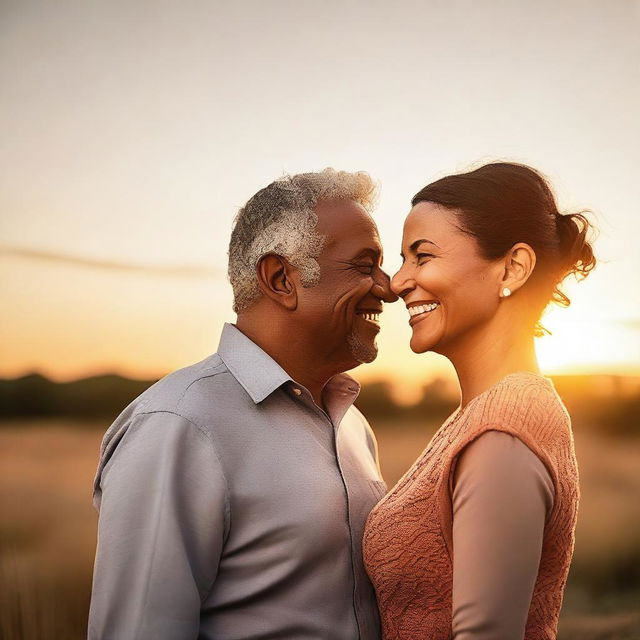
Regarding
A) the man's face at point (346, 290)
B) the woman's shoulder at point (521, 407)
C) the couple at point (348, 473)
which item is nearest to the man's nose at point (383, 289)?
the man's face at point (346, 290)

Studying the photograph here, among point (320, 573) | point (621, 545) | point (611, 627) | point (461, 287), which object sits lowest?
point (611, 627)

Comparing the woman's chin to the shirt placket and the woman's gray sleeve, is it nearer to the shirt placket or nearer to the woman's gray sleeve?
the shirt placket

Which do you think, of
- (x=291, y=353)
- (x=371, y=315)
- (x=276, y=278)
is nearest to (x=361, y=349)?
(x=371, y=315)

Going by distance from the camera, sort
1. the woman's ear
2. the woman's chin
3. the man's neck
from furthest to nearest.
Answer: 1. the man's neck
2. the woman's chin
3. the woman's ear

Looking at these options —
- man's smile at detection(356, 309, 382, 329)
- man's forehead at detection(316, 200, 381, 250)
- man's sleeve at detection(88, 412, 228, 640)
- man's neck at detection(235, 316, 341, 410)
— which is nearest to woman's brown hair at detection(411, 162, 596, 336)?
man's forehead at detection(316, 200, 381, 250)

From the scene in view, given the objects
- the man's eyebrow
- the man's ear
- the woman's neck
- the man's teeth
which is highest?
the man's eyebrow

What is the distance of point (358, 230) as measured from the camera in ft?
7.76

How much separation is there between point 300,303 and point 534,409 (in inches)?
31.8

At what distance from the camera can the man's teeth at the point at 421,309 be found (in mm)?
2020

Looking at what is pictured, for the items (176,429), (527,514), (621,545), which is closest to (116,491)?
(176,429)

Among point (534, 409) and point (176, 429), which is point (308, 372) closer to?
point (176, 429)

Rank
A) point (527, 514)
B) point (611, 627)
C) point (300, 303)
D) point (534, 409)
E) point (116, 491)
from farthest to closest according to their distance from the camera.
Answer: point (611, 627) → point (300, 303) → point (116, 491) → point (534, 409) → point (527, 514)

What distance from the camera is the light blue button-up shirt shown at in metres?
1.79

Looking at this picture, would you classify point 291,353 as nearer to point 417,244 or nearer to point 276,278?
point 276,278
